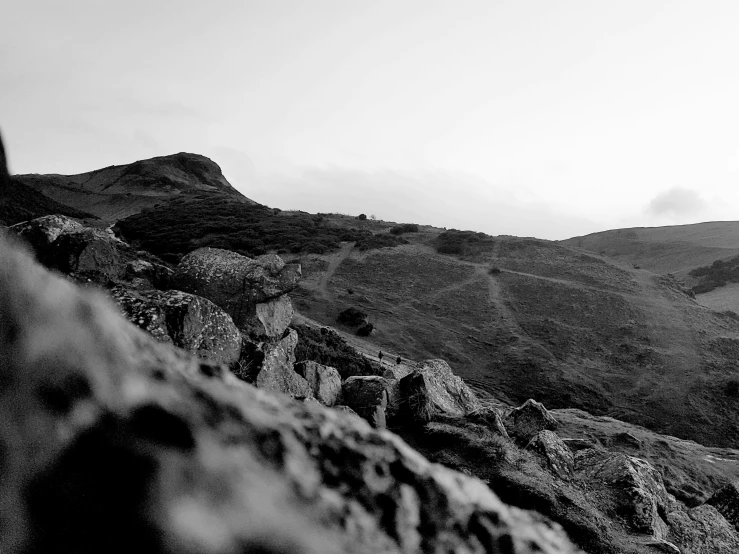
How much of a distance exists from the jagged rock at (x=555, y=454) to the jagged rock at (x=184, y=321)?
558cm

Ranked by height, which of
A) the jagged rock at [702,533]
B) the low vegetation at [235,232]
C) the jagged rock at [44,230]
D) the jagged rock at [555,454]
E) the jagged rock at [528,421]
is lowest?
the jagged rock at [702,533]

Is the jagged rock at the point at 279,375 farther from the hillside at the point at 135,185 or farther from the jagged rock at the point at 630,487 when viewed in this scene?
the hillside at the point at 135,185

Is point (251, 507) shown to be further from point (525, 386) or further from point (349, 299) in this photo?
point (349, 299)

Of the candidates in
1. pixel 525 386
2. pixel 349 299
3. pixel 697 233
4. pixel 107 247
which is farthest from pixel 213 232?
pixel 697 233

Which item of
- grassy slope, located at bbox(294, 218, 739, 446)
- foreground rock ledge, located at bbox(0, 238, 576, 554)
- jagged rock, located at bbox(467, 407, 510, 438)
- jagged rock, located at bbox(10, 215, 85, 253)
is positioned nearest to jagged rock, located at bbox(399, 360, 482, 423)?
jagged rock, located at bbox(467, 407, 510, 438)

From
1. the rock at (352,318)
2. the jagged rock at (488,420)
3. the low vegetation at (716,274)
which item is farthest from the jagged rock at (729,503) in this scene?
the low vegetation at (716,274)

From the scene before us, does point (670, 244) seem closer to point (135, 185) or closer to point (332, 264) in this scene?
point (332, 264)

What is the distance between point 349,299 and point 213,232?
2220 centimetres

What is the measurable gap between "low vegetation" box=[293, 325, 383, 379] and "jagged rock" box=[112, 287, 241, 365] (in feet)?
18.2

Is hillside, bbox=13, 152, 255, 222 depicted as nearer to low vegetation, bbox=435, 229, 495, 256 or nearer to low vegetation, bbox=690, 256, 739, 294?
low vegetation, bbox=435, 229, 495, 256

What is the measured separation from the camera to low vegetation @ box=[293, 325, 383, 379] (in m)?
15.2

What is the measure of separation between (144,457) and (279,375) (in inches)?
353

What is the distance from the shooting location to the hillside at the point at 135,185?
7762 cm

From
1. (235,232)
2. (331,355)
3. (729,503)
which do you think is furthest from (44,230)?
(235,232)
